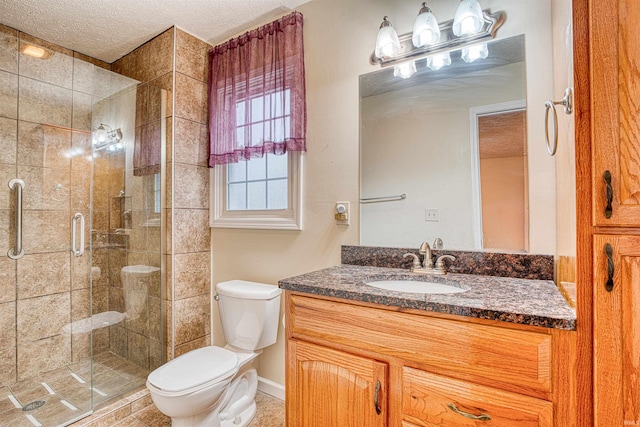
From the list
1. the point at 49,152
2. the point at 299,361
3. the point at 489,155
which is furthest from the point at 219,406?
the point at 49,152

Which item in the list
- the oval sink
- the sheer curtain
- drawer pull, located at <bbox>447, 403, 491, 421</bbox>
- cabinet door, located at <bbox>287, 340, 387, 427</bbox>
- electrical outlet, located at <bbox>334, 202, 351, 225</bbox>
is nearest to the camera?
drawer pull, located at <bbox>447, 403, 491, 421</bbox>

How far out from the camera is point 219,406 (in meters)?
1.67

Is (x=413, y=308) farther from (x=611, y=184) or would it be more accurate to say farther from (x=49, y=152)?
(x=49, y=152)

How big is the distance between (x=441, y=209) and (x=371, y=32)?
1.01 meters

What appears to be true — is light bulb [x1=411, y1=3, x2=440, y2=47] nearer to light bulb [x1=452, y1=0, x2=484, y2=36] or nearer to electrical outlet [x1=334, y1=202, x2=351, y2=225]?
light bulb [x1=452, y1=0, x2=484, y2=36]

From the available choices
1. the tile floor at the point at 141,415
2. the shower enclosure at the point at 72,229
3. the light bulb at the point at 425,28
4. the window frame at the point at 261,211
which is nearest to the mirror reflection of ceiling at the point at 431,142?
the light bulb at the point at 425,28

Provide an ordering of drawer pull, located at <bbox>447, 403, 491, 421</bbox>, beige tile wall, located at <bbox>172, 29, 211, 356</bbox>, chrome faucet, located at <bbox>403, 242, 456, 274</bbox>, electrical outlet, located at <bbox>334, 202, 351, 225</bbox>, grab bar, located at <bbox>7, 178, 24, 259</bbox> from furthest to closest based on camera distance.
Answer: beige tile wall, located at <bbox>172, 29, 211, 356</bbox>, grab bar, located at <bbox>7, 178, 24, 259</bbox>, electrical outlet, located at <bbox>334, 202, 351, 225</bbox>, chrome faucet, located at <bbox>403, 242, 456, 274</bbox>, drawer pull, located at <bbox>447, 403, 491, 421</bbox>

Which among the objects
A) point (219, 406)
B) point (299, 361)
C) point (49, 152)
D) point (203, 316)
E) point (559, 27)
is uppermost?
point (559, 27)

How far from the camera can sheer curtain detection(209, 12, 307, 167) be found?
6.17 feet

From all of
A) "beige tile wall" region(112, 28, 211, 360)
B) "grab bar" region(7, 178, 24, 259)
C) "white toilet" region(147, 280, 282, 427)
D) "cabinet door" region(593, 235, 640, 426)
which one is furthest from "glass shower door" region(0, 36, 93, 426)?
"cabinet door" region(593, 235, 640, 426)

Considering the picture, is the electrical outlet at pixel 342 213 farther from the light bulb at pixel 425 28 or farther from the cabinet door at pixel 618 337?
the cabinet door at pixel 618 337

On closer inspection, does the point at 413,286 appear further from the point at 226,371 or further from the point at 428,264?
the point at 226,371

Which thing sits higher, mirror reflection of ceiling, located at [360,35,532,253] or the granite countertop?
mirror reflection of ceiling, located at [360,35,532,253]

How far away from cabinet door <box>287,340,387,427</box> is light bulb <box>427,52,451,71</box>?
136cm
